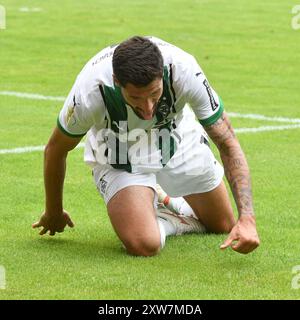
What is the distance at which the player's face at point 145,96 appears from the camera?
7051 mm

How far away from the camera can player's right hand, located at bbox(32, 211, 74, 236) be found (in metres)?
8.03

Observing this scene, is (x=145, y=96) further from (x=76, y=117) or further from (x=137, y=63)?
(x=76, y=117)

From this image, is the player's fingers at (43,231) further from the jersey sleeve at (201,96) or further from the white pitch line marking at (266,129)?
the white pitch line marking at (266,129)

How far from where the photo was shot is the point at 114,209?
804 centimetres

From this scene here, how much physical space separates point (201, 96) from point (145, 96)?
57cm

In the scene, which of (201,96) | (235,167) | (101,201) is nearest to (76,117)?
(201,96)

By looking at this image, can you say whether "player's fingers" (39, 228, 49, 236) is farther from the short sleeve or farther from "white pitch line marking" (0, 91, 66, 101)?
"white pitch line marking" (0, 91, 66, 101)

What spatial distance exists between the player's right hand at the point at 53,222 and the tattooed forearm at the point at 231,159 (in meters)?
1.24

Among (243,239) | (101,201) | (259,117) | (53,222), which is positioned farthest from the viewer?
(259,117)

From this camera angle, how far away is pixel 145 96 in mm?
7086

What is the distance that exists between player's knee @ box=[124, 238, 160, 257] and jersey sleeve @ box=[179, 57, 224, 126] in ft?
2.92

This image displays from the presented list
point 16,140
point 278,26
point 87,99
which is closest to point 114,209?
point 87,99

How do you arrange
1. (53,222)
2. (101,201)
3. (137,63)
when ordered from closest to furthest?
(137,63) < (53,222) < (101,201)

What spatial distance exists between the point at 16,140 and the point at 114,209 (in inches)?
173
